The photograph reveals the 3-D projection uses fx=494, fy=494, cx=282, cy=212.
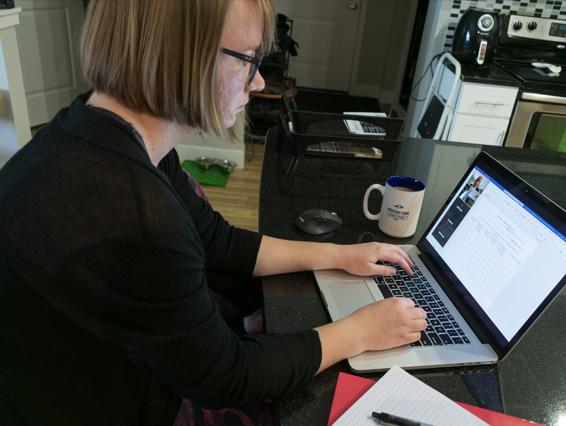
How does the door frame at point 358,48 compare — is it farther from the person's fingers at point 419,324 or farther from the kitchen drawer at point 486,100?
the person's fingers at point 419,324

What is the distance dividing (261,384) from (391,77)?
4.83m

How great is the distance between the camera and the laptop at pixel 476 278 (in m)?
0.73

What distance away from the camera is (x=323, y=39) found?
→ 16.1ft

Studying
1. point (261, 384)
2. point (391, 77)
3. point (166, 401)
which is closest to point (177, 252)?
point (261, 384)

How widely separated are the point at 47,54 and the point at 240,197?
187 centimetres

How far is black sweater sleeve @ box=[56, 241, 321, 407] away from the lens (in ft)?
2.04

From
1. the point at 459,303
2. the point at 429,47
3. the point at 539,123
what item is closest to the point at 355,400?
the point at 459,303

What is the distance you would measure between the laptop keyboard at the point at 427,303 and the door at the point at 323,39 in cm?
426

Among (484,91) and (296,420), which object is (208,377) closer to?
(296,420)

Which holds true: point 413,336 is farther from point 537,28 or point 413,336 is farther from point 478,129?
point 537,28

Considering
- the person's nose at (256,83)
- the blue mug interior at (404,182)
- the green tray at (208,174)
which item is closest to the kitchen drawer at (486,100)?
the green tray at (208,174)

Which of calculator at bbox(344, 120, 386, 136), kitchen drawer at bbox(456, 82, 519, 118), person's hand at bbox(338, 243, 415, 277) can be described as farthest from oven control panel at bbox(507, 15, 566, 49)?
person's hand at bbox(338, 243, 415, 277)

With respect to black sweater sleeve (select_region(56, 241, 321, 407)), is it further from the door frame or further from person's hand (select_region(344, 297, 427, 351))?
the door frame

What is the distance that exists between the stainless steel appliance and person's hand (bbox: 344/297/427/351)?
2.36m
